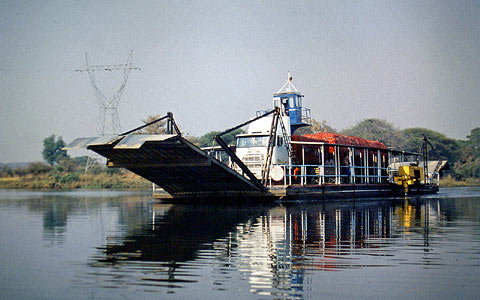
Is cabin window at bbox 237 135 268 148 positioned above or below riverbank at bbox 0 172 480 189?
above

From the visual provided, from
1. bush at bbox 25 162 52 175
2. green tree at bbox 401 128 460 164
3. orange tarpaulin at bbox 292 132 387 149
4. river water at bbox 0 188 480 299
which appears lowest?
river water at bbox 0 188 480 299

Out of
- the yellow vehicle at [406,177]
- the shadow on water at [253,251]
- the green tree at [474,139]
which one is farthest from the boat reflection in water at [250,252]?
the green tree at [474,139]

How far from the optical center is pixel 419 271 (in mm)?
9086

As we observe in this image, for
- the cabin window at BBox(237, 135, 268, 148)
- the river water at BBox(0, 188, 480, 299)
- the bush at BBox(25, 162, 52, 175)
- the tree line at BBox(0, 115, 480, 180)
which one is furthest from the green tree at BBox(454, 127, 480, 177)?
the river water at BBox(0, 188, 480, 299)

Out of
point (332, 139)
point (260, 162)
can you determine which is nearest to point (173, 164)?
point (260, 162)

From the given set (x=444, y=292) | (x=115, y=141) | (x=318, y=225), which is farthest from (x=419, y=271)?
(x=115, y=141)

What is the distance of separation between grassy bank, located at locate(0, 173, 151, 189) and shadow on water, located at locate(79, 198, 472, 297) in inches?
1888

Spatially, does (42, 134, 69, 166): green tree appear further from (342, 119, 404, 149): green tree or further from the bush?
(342, 119, 404, 149): green tree

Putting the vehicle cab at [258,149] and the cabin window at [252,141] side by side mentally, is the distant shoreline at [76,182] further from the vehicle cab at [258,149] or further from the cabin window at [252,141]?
the vehicle cab at [258,149]

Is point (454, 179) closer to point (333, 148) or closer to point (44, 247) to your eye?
point (333, 148)

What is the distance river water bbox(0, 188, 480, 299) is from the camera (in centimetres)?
787

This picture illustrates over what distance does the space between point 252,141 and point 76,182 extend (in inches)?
1588

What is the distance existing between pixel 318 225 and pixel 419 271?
7939mm

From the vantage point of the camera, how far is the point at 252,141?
98.7 feet
